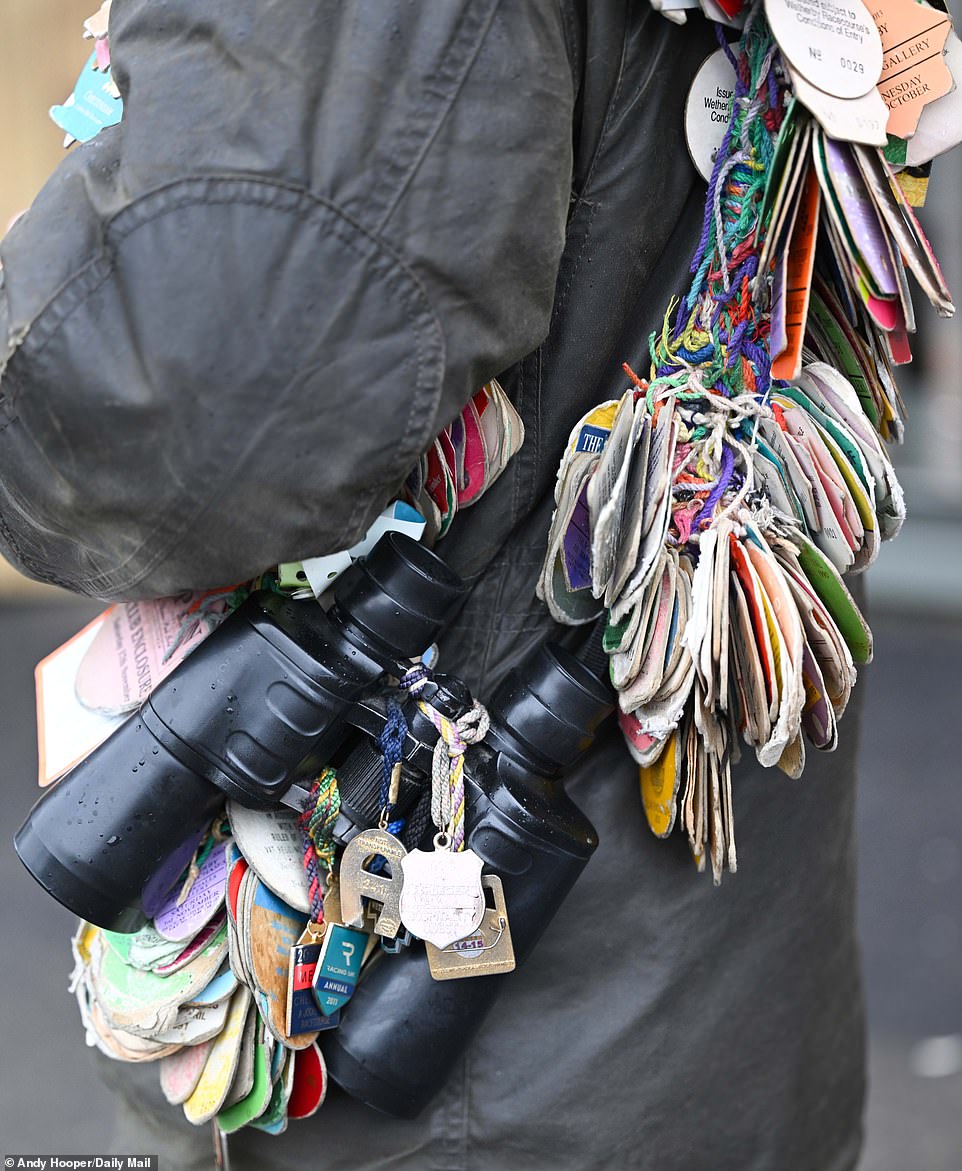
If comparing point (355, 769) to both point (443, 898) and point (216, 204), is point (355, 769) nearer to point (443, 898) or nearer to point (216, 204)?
point (443, 898)

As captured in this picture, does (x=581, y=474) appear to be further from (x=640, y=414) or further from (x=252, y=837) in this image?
(x=252, y=837)

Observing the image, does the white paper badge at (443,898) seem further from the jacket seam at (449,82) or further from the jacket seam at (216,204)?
the jacket seam at (449,82)

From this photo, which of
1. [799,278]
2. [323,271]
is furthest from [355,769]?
[799,278]

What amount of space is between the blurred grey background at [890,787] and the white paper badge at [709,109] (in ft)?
1.97

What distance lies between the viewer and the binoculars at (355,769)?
840 mm

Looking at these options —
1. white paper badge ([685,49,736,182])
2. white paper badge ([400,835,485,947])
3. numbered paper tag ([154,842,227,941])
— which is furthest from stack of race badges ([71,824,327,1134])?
white paper badge ([685,49,736,182])

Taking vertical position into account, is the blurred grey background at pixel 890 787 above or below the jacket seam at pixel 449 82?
below

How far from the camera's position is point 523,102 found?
0.74 metres

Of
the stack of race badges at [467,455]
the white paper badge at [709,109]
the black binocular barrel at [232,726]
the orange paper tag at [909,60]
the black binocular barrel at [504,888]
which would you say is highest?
the white paper badge at [709,109]

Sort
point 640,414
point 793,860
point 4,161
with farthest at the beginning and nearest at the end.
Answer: point 4,161
point 793,860
point 640,414

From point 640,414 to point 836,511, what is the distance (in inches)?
7.1

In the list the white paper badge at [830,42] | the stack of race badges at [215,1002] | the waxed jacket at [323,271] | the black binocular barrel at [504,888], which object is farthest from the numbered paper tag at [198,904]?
the white paper badge at [830,42]

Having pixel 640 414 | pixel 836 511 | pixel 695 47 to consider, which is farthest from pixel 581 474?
pixel 695 47

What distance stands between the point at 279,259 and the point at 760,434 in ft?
1.31
